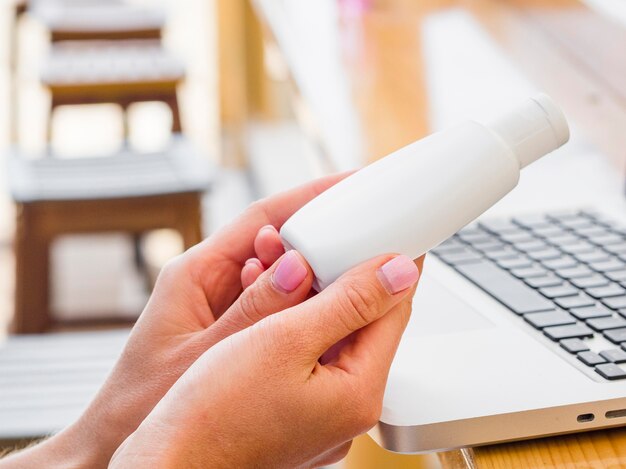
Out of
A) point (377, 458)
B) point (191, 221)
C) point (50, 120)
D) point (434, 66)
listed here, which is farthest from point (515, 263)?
point (50, 120)

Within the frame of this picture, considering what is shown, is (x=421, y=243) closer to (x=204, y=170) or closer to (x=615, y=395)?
(x=615, y=395)

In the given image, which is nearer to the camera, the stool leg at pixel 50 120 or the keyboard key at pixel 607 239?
the keyboard key at pixel 607 239

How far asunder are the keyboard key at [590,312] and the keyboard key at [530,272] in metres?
0.06

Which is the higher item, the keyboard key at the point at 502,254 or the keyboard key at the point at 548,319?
the keyboard key at the point at 502,254

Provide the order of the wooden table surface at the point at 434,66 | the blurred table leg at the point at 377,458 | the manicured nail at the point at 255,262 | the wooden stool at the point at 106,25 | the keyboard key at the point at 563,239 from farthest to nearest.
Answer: the wooden stool at the point at 106,25, the blurred table leg at the point at 377,458, the wooden table surface at the point at 434,66, the keyboard key at the point at 563,239, the manicured nail at the point at 255,262

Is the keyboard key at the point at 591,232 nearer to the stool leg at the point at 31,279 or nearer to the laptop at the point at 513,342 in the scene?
the laptop at the point at 513,342

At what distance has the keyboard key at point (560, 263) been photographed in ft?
1.85

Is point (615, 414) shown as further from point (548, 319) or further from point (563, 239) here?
point (563, 239)

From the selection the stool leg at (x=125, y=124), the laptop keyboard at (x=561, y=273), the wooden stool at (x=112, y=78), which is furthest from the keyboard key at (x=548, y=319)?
the stool leg at (x=125, y=124)

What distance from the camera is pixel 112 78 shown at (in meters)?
1.95

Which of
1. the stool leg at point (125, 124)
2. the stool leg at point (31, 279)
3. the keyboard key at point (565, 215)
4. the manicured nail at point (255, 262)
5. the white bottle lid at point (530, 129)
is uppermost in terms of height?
the white bottle lid at point (530, 129)

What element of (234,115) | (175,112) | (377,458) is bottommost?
(377,458)

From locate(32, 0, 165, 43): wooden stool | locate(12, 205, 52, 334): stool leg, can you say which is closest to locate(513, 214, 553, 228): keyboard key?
locate(12, 205, 52, 334): stool leg

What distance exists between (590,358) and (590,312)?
0.05 meters
